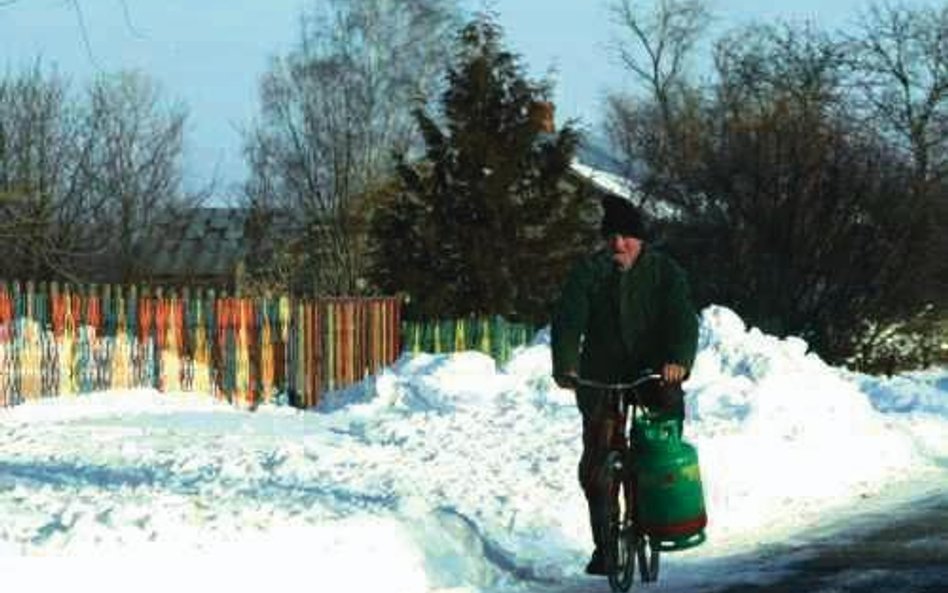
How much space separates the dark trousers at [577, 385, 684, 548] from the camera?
826 cm

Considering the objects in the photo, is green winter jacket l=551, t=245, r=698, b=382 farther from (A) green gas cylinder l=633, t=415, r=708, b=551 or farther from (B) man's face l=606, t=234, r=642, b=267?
(A) green gas cylinder l=633, t=415, r=708, b=551

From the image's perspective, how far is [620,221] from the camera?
27.5 feet

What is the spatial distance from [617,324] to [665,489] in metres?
0.86

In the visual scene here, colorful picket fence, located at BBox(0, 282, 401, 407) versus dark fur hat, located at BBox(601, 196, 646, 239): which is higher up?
dark fur hat, located at BBox(601, 196, 646, 239)

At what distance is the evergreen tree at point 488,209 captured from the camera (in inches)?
1201

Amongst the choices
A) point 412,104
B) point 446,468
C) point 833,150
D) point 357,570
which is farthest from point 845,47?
point 357,570

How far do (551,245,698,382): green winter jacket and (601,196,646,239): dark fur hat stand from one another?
15 cm

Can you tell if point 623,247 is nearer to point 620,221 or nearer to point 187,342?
point 620,221

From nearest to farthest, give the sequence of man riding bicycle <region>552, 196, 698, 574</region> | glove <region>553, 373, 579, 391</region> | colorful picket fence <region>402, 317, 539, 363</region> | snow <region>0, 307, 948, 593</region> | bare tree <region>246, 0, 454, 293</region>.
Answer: glove <region>553, 373, 579, 391</region> → man riding bicycle <region>552, 196, 698, 574</region> → snow <region>0, 307, 948, 593</region> → colorful picket fence <region>402, 317, 539, 363</region> → bare tree <region>246, 0, 454, 293</region>

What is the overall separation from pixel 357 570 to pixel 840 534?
3.83 metres

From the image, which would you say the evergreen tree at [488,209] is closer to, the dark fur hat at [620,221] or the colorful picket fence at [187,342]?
the colorful picket fence at [187,342]

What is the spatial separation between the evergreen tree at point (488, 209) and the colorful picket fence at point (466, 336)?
1.69 metres

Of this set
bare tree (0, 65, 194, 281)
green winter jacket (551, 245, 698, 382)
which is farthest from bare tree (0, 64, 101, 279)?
green winter jacket (551, 245, 698, 382)

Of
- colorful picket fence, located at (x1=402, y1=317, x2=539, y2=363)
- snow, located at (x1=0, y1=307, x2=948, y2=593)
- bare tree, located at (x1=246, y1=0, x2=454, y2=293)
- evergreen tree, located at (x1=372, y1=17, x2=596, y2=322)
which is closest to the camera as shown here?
snow, located at (x1=0, y1=307, x2=948, y2=593)
